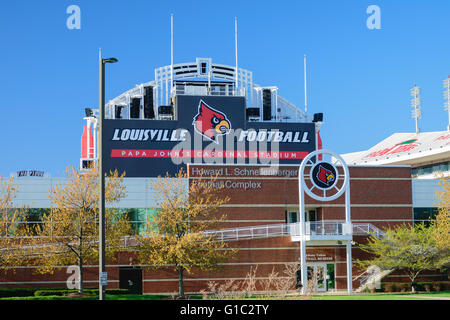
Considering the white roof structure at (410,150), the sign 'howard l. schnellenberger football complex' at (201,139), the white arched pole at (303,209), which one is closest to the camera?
the white arched pole at (303,209)

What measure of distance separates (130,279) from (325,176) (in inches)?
612

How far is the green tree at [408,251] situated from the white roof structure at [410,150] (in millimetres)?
25397

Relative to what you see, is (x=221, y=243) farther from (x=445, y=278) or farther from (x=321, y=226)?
(x=445, y=278)

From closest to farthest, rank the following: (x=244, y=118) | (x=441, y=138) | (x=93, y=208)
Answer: (x=93, y=208) < (x=244, y=118) < (x=441, y=138)

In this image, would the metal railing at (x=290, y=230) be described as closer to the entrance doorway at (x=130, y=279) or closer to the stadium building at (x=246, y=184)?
the stadium building at (x=246, y=184)

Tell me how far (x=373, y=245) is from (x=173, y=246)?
Result: 46.7ft

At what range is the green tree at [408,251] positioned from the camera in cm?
4459

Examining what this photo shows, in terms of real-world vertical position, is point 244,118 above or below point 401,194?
above

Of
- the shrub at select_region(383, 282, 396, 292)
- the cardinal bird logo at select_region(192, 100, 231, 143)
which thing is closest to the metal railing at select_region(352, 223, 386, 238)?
the shrub at select_region(383, 282, 396, 292)

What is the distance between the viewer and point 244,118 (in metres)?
59.9

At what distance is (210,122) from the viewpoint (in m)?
59.3

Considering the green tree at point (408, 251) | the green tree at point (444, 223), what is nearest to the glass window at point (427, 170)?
the green tree at point (444, 223)

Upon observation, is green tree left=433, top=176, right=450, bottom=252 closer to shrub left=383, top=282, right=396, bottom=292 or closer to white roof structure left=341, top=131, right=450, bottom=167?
shrub left=383, top=282, right=396, bottom=292

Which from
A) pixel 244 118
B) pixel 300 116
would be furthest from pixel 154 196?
pixel 300 116
